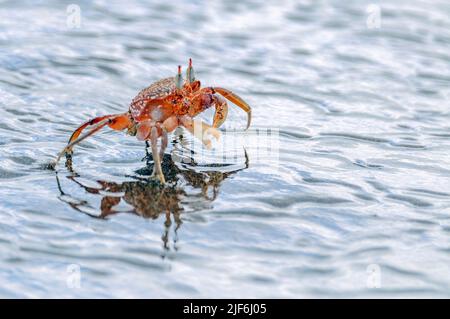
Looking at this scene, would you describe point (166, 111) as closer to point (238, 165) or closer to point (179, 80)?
point (179, 80)

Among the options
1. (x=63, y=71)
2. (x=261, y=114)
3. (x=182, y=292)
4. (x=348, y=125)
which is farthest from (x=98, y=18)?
(x=182, y=292)

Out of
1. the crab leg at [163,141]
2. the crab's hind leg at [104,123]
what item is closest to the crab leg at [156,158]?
the crab leg at [163,141]

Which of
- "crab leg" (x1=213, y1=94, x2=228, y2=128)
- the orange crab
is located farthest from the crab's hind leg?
"crab leg" (x1=213, y1=94, x2=228, y2=128)

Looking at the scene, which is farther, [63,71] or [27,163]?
[63,71]

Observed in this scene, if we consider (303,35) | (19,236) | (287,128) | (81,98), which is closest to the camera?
(19,236)

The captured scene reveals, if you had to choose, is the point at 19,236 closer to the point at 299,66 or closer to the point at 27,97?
the point at 27,97

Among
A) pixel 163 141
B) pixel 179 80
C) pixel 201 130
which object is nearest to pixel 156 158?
pixel 163 141

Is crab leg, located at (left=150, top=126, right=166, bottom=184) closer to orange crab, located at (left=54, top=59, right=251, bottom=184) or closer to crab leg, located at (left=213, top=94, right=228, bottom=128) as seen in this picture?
orange crab, located at (left=54, top=59, right=251, bottom=184)

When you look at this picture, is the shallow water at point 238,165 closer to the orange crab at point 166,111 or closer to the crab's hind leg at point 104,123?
the crab's hind leg at point 104,123
